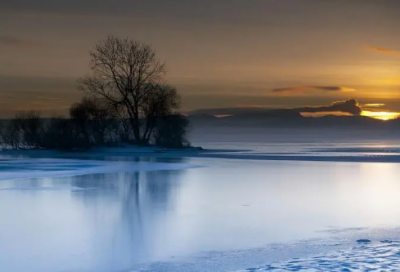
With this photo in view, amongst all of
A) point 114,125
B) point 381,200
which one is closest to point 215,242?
point 381,200

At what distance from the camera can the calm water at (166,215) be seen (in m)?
8.41

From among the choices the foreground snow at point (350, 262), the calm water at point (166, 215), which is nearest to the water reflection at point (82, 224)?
the calm water at point (166, 215)

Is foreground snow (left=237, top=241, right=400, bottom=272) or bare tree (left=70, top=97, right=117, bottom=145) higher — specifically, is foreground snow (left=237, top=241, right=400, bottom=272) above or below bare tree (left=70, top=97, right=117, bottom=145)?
below

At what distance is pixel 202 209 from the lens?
40.8 feet

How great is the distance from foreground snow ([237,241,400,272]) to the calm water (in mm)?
1150

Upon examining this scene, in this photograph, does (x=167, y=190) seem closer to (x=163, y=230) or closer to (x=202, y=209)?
(x=202, y=209)

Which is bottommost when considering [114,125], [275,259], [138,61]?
[275,259]

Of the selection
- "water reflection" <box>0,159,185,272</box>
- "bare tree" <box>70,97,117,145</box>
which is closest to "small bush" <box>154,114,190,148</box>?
"bare tree" <box>70,97,117,145</box>

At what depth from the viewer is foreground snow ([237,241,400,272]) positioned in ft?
24.3

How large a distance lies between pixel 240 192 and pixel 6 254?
814 cm

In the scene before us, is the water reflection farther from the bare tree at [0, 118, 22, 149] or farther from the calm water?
the bare tree at [0, 118, 22, 149]

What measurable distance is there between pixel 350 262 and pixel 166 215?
183 inches

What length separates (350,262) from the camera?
7723 mm

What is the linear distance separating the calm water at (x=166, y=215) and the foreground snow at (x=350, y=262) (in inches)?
45.3
